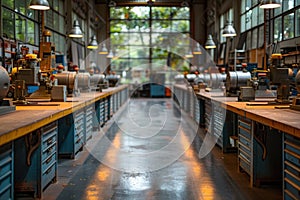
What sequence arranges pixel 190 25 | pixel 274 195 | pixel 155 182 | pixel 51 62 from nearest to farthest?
pixel 274 195, pixel 155 182, pixel 51 62, pixel 190 25

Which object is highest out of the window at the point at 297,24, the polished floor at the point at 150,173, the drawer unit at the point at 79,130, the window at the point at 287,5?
the window at the point at 287,5

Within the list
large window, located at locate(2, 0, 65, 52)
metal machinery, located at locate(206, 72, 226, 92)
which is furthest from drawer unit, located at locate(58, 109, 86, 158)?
large window, located at locate(2, 0, 65, 52)

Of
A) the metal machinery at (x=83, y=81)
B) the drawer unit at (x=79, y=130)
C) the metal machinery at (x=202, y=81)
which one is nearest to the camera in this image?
the drawer unit at (x=79, y=130)

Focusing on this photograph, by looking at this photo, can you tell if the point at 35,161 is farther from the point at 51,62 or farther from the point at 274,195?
the point at 51,62

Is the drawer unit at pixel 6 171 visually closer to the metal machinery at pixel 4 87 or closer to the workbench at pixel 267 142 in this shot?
the metal machinery at pixel 4 87

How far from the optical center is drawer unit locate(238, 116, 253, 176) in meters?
3.86

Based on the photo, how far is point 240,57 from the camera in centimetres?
1241

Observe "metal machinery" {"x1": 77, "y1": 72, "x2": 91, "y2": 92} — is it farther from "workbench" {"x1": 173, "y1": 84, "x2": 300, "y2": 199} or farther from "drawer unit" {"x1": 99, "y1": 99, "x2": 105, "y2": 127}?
"workbench" {"x1": 173, "y1": 84, "x2": 300, "y2": 199}

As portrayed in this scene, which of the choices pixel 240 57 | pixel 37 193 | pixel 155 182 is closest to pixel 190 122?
pixel 240 57

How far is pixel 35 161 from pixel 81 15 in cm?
1400

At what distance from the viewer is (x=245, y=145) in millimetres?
4062

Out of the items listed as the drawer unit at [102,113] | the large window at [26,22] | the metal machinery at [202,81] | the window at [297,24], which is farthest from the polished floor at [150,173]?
the window at [297,24]

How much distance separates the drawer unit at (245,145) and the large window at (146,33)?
15.8 meters

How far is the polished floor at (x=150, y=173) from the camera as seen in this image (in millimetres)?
3611
